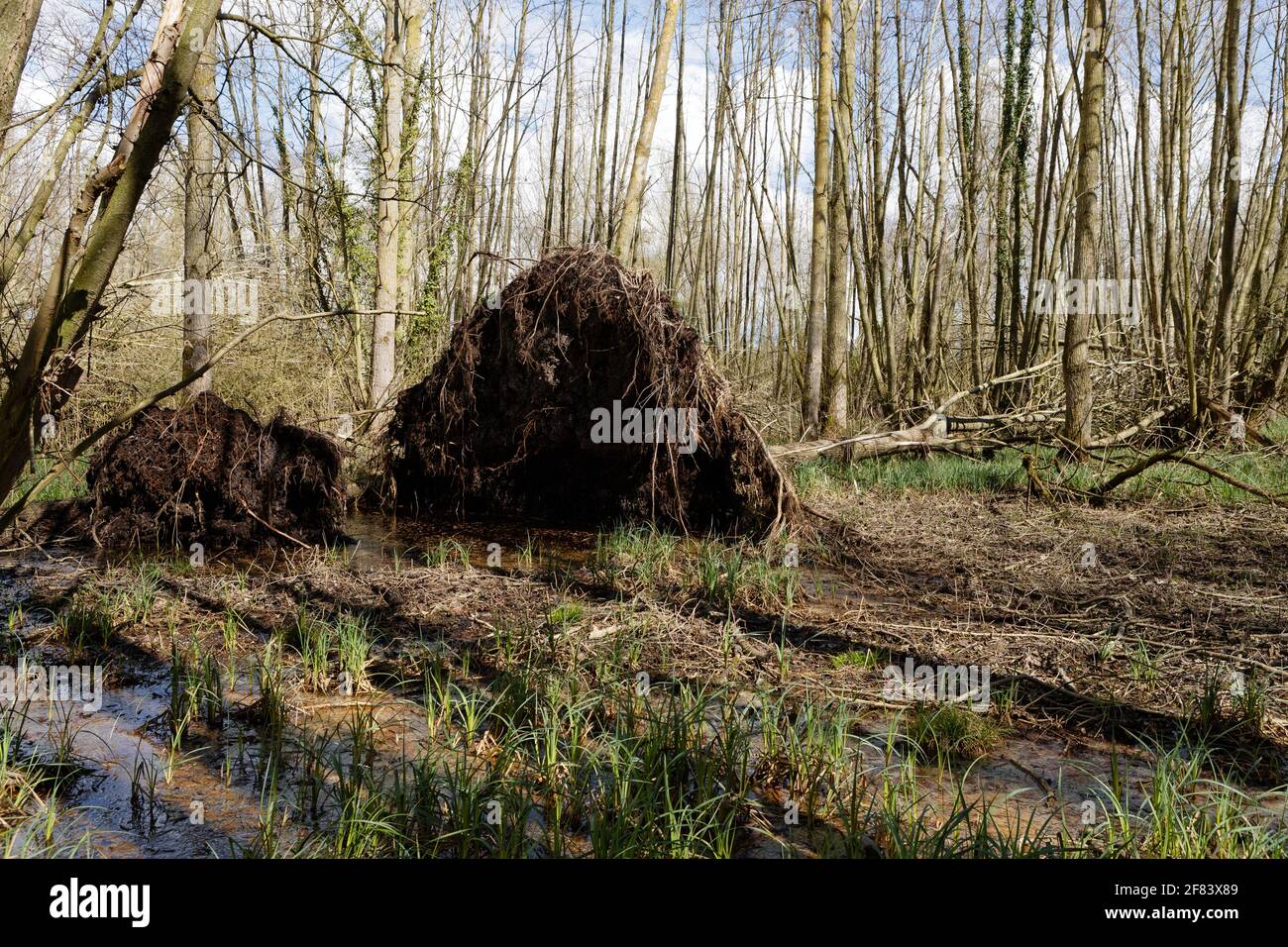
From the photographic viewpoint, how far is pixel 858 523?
7.46 meters

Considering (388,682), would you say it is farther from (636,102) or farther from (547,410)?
(636,102)

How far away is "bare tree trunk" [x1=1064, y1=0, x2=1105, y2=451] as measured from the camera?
8258 millimetres

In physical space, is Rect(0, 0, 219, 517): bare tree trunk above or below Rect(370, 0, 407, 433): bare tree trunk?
below

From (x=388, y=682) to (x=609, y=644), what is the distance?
3.44 feet

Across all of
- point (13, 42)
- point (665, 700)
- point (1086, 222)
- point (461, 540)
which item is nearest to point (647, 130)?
point (1086, 222)

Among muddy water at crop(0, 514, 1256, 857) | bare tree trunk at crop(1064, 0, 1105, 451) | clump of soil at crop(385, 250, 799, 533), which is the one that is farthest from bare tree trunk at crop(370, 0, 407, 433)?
bare tree trunk at crop(1064, 0, 1105, 451)

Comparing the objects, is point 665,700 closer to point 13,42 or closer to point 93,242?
point 93,242

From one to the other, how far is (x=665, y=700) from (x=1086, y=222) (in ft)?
23.8

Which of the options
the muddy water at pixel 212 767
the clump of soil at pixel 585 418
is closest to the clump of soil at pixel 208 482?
the clump of soil at pixel 585 418

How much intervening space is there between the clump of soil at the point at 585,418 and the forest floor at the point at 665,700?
0.75m

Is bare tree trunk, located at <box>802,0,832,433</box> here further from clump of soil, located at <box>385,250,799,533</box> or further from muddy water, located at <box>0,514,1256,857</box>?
muddy water, located at <box>0,514,1256,857</box>

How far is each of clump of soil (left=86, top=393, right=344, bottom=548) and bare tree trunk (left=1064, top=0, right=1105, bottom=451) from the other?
7.03 metres

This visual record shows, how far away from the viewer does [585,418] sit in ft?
24.2

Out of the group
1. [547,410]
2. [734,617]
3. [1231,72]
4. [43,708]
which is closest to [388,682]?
[43,708]
